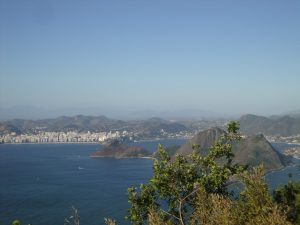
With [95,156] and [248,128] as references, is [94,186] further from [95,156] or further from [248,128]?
[248,128]

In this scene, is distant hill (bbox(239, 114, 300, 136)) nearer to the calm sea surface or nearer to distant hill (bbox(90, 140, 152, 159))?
distant hill (bbox(90, 140, 152, 159))

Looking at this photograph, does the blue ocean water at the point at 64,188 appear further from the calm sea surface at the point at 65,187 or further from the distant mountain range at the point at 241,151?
the distant mountain range at the point at 241,151

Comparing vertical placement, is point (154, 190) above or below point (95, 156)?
above

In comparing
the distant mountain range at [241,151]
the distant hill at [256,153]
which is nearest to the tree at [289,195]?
the distant mountain range at [241,151]

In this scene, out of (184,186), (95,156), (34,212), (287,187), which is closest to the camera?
(184,186)

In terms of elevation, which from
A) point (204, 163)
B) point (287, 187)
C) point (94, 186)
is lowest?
point (94, 186)

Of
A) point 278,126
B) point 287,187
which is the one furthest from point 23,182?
point 278,126
